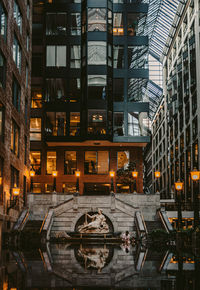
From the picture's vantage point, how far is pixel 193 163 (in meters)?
56.8

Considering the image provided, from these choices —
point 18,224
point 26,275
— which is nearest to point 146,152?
point 18,224

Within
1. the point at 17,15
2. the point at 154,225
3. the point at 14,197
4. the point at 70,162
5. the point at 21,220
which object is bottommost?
the point at 154,225

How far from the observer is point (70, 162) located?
183 feet

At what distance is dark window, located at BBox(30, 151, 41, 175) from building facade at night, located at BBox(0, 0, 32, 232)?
9.68 metres

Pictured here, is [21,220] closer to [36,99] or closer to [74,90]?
[74,90]

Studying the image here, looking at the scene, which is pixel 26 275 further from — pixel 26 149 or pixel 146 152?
pixel 146 152

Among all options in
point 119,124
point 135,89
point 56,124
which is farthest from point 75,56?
point 119,124

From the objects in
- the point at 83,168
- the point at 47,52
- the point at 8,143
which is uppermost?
the point at 47,52

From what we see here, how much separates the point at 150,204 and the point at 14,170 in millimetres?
13803

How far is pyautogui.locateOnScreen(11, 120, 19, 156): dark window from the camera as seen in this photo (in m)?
37.4

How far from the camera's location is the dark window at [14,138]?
37.4 meters

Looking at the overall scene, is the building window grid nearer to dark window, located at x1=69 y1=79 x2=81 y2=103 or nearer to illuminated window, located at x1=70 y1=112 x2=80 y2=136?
dark window, located at x1=69 y1=79 x2=81 y2=103

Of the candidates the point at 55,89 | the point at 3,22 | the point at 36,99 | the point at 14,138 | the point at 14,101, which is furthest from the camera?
the point at 36,99

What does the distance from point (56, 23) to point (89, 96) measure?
11.4m
